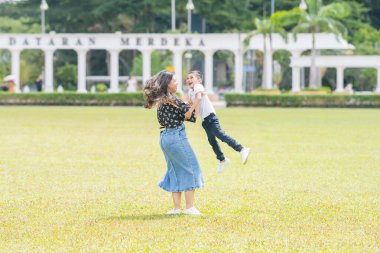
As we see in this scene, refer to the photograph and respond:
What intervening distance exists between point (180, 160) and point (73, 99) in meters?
43.3

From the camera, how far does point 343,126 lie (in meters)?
32.0

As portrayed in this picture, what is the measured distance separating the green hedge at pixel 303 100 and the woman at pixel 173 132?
41.1 meters

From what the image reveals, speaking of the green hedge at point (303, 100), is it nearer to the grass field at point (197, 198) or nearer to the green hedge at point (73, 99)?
the green hedge at point (73, 99)

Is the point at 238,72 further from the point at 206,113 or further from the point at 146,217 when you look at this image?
the point at 146,217

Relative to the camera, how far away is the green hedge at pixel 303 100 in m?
51.7

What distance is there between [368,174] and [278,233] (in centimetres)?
662

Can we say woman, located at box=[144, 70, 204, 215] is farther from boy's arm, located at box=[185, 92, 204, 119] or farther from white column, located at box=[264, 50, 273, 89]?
white column, located at box=[264, 50, 273, 89]

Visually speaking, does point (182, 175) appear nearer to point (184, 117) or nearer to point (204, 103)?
point (184, 117)

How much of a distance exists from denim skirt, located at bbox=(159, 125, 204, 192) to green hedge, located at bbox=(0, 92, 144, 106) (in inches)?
1651

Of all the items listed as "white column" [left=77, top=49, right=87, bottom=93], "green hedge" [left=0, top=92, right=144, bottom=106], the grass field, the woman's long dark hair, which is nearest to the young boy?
the woman's long dark hair

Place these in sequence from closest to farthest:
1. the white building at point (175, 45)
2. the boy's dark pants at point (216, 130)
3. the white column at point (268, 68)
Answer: the boy's dark pants at point (216, 130) < the white column at point (268, 68) < the white building at point (175, 45)

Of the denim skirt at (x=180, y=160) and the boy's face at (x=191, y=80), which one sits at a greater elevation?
the boy's face at (x=191, y=80)

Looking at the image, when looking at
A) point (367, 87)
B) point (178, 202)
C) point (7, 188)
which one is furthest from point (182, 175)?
point (367, 87)

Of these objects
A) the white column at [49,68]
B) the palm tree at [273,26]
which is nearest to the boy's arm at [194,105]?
the palm tree at [273,26]
